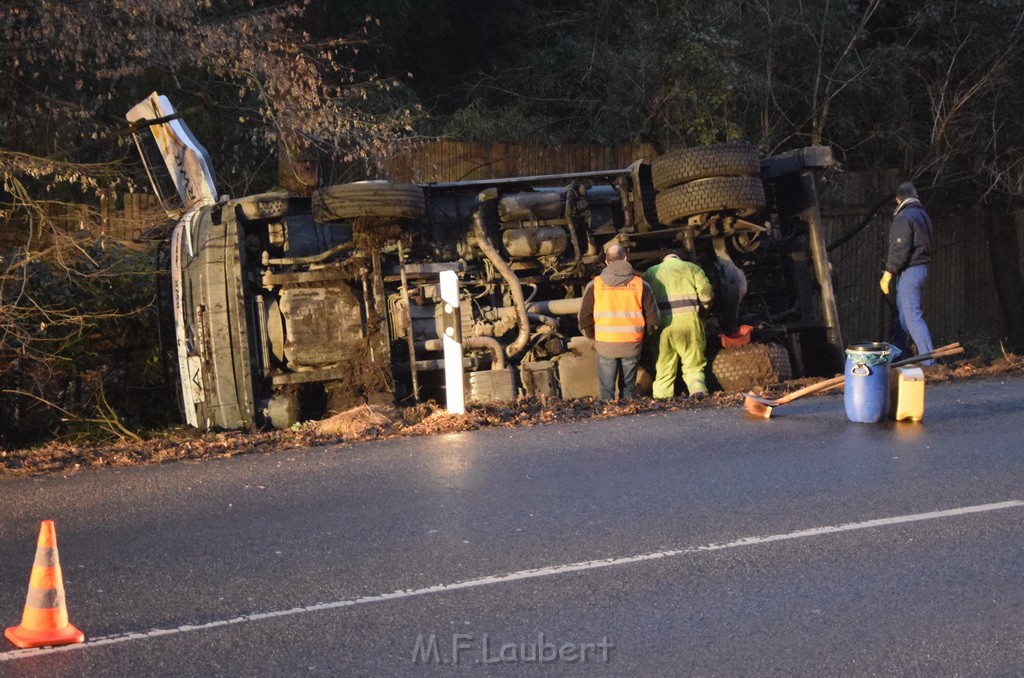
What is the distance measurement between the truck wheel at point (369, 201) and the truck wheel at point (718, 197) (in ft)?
7.84

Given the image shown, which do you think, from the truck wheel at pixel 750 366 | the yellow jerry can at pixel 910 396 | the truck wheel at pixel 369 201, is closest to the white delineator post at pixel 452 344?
the truck wheel at pixel 369 201

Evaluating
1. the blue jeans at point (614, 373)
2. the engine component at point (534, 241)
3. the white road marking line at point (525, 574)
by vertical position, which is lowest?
the white road marking line at point (525, 574)

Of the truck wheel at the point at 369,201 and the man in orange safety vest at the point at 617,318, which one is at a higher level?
the truck wheel at the point at 369,201

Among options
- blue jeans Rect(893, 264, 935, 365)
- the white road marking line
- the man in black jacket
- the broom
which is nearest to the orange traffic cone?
the white road marking line

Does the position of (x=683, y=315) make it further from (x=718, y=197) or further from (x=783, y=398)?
(x=783, y=398)

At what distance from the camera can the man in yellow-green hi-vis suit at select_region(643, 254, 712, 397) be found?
1117 cm

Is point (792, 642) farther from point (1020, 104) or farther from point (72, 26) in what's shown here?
point (1020, 104)

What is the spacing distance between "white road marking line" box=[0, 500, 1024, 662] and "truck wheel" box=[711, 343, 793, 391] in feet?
15.3

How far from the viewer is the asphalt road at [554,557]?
4.57m

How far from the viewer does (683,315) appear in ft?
36.8

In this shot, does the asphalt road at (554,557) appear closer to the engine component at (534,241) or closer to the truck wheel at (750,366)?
the truck wheel at (750,366)

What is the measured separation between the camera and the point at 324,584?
214 inches

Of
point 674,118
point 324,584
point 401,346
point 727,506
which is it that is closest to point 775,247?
point 401,346

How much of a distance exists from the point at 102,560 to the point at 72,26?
7456 millimetres
